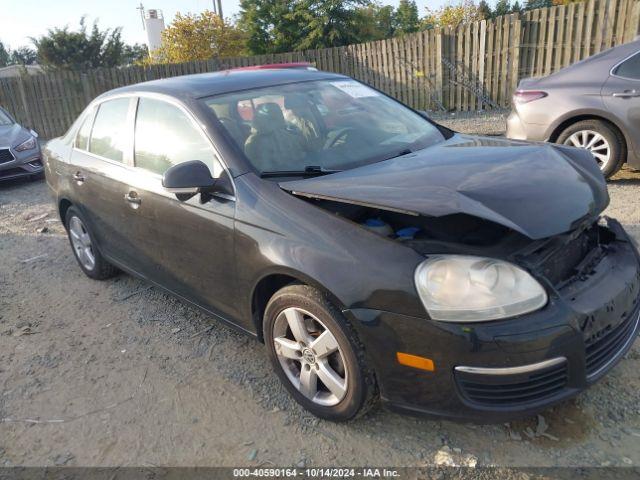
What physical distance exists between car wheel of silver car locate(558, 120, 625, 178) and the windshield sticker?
290 centimetres

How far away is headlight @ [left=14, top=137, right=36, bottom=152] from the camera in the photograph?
29.3ft

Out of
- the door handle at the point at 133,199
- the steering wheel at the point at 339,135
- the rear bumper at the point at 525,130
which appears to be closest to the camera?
the steering wheel at the point at 339,135

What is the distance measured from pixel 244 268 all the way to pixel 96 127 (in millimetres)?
2393

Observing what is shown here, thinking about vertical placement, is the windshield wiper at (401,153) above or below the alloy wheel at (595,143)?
above

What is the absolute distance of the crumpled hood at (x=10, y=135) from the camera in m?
8.84

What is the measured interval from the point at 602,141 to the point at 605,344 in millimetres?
3981

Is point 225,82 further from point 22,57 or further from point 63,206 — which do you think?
point 22,57

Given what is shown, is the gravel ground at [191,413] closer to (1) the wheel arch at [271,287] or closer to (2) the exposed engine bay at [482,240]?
(1) the wheel arch at [271,287]

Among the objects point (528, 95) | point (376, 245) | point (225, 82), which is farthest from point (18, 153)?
point (376, 245)

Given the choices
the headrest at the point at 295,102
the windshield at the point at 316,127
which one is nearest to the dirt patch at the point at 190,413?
Answer: the windshield at the point at 316,127

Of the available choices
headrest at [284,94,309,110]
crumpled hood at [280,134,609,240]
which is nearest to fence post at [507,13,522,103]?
headrest at [284,94,309,110]

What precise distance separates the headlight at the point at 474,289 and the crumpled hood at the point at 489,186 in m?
0.19

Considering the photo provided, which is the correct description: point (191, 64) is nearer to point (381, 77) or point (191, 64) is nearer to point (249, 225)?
point (381, 77)

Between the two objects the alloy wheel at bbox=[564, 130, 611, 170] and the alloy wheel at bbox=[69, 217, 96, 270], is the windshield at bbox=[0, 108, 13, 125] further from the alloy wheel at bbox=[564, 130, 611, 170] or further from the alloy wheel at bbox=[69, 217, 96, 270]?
the alloy wheel at bbox=[564, 130, 611, 170]
